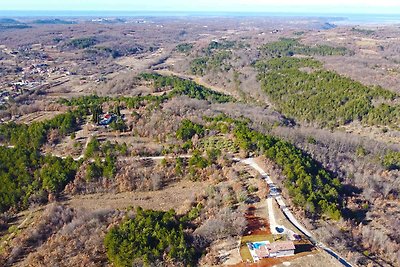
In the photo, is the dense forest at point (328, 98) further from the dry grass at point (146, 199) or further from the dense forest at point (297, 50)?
the dry grass at point (146, 199)

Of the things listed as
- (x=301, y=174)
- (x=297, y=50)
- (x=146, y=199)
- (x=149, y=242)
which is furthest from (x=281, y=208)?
(x=297, y=50)

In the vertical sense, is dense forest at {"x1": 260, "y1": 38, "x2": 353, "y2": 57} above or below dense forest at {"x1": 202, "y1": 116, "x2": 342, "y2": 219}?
above

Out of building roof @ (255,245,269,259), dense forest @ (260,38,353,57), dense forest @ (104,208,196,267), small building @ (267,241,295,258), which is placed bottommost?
dense forest @ (104,208,196,267)

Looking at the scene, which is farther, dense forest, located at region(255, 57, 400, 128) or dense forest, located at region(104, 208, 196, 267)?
dense forest, located at region(255, 57, 400, 128)

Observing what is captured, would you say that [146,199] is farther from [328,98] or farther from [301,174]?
[328,98]

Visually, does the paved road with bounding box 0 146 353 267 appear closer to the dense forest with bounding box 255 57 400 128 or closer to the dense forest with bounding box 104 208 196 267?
the dense forest with bounding box 104 208 196 267

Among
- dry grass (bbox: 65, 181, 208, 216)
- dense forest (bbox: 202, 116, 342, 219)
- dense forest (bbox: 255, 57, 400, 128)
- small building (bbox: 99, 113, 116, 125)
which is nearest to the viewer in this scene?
dense forest (bbox: 202, 116, 342, 219)

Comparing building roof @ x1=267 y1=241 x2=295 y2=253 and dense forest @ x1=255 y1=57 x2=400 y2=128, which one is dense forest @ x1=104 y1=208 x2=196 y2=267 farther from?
dense forest @ x1=255 y1=57 x2=400 y2=128

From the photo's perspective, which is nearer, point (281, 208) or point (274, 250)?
point (274, 250)

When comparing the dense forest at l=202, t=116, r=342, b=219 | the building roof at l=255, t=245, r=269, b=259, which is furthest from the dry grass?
the building roof at l=255, t=245, r=269, b=259

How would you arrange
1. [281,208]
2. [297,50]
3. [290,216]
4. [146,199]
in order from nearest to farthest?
1. [290,216]
2. [281,208]
3. [146,199]
4. [297,50]

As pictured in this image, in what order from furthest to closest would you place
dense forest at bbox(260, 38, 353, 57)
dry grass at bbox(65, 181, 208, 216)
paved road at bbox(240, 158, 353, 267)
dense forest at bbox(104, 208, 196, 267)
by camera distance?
dense forest at bbox(260, 38, 353, 57), dry grass at bbox(65, 181, 208, 216), dense forest at bbox(104, 208, 196, 267), paved road at bbox(240, 158, 353, 267)

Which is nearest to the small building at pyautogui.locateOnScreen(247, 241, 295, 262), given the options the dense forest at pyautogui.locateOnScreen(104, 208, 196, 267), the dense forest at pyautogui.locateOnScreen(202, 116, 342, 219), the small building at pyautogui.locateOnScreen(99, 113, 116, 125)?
the dense forest at pyautogui.locateOnScreen(104, 208, 196, 267)
